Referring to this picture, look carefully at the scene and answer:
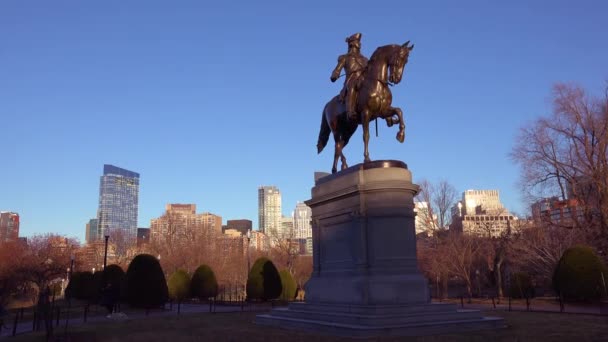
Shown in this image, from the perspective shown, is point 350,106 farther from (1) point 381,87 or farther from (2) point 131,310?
(2) point 131,310

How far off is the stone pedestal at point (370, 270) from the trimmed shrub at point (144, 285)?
16236 mm

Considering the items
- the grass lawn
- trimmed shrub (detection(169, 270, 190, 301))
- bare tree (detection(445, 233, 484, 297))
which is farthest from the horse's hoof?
bare tree (detection(445, 233, 484, 297))

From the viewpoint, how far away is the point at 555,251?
37.9 m

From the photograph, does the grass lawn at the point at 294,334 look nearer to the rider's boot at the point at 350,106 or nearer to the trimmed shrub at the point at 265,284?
the rider's boot at the point at 350,106

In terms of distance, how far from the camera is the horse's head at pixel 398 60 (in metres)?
17.8

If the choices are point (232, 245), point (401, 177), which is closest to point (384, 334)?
point (401, 177)

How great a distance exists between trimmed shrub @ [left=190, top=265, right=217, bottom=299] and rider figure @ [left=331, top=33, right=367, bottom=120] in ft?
97.7

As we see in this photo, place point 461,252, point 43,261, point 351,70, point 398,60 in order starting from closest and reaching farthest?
point 398,60 → point 351,70 → point 461,252 → point 43,261

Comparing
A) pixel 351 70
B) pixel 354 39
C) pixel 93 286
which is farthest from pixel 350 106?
pixel 93 286

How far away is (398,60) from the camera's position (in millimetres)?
17766

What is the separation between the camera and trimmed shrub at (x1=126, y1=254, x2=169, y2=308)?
109 ft

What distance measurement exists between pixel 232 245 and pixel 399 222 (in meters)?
69.6

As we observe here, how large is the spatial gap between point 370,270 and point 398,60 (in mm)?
7053

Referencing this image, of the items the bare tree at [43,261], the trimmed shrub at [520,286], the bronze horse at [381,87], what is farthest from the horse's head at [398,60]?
the bare tree at [43,261]
